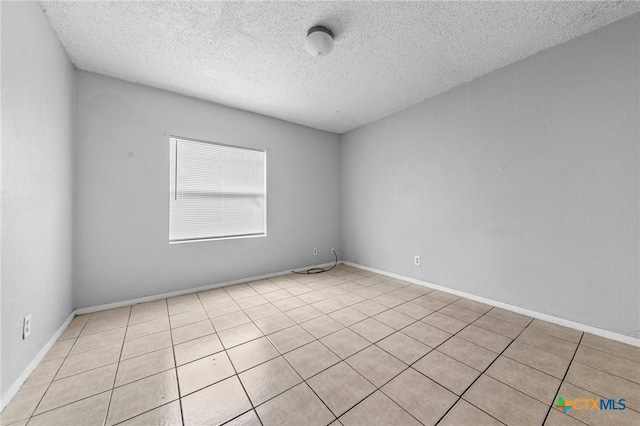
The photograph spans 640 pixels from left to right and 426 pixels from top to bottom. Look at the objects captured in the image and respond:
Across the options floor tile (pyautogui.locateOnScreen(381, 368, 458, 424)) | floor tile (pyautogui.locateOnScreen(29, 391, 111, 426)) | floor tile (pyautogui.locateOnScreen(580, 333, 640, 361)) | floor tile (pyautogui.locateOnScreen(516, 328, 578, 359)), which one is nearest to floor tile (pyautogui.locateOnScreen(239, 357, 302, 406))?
floor tile (pyautogui.locateOnScreen(381, 368, 458, 424))

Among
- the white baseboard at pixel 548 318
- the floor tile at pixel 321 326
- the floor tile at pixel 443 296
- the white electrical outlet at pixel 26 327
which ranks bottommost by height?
the floor tile at pixel 321 326

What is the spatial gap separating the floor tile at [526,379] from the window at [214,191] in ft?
10.3

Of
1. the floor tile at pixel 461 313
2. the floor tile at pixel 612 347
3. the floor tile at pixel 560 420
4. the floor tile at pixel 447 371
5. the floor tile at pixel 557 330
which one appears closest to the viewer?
the floor tile at pixel 560 420

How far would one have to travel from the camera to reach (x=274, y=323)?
7.33 ft

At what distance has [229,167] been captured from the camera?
11.3 ft

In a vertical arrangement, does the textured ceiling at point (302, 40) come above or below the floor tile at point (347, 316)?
above

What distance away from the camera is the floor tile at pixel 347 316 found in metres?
2.25

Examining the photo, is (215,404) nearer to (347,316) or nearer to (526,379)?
(347,316)

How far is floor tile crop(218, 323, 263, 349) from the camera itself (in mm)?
1917

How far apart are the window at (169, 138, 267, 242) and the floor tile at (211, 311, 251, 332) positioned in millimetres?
1268

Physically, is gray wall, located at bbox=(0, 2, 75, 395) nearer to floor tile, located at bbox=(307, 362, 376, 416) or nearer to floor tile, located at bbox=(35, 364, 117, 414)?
floor tile, located at bbox=(35, 364, 117, 414)

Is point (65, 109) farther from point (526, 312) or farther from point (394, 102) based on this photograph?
point (526, 312)

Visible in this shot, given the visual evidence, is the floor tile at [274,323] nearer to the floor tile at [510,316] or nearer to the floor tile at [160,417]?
the floor tile at [160,417]

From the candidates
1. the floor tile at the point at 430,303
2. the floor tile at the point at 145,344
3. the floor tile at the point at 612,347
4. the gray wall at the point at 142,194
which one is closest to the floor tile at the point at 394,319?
the floor tile at the point at 430,303
